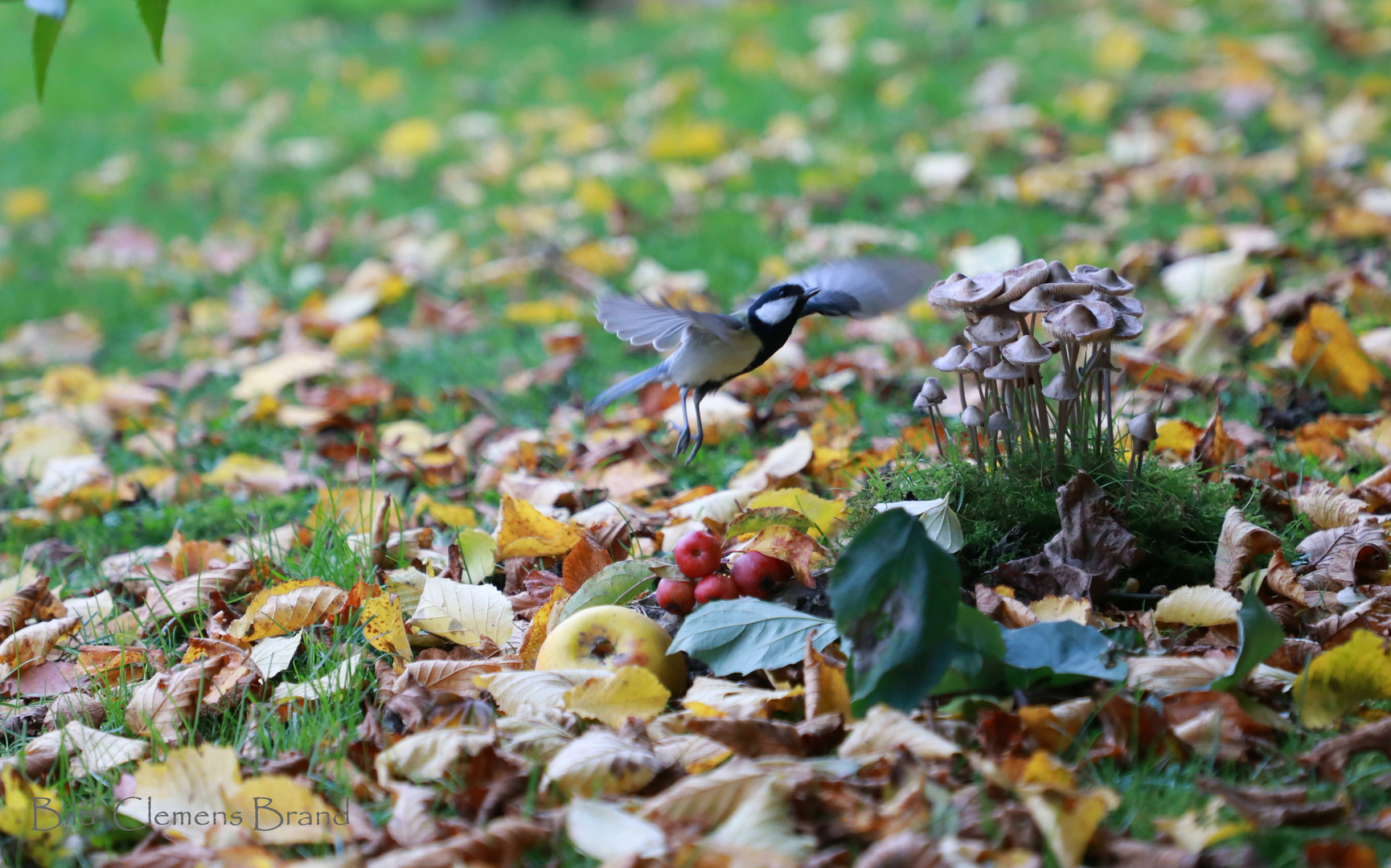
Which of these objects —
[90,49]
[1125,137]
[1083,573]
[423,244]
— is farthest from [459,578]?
[90,49]

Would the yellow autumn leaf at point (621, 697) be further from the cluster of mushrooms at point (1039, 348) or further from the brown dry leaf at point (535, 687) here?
the cluster of mushrooms at point (1039, 348)

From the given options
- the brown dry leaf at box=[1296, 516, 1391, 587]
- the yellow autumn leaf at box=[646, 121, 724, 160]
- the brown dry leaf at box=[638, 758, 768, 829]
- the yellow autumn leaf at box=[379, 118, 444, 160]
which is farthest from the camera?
the yellow autumn leaf at box=[379, 118, 444, 160]

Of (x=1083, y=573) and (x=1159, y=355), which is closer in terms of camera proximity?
(x=1083, y=573)

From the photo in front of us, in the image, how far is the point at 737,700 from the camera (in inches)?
63.4

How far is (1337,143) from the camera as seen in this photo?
4.51 metres

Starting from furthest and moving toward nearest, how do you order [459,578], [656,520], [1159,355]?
[1159,355] → [656,520] → [459,578]

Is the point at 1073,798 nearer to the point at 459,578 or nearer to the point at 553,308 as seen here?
the point at 459,578

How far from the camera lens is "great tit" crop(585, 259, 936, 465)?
184cm

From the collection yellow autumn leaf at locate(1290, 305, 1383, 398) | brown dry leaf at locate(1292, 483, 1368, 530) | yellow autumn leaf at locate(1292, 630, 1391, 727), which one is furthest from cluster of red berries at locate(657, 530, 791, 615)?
yellow autumn leaf at locate(1290, 305, 1383, 398)

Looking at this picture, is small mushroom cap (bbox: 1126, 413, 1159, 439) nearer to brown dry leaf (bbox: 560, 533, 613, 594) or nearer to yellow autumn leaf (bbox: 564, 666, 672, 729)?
yellow autumn leaf (bbox: 564, 666, 672, 729)

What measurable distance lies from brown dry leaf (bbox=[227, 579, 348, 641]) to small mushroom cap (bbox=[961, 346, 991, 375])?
1.14 m

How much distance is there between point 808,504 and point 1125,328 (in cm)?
69

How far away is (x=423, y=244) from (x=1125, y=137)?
10.1 feet

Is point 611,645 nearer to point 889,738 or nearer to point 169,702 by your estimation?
point 889,738
